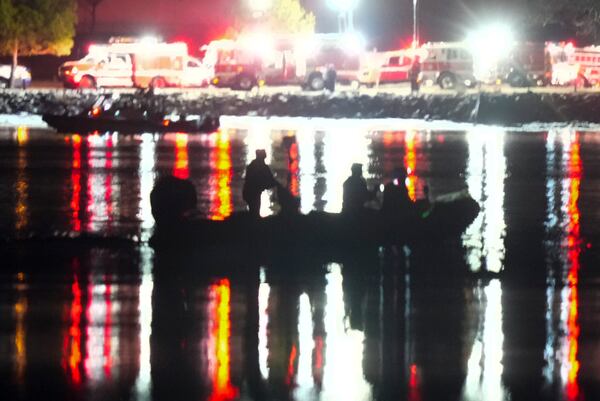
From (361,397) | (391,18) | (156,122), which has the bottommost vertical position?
(361,397)

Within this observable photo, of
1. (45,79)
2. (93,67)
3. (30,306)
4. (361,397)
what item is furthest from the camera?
(45,79)

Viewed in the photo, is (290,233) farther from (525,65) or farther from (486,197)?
(525,65)

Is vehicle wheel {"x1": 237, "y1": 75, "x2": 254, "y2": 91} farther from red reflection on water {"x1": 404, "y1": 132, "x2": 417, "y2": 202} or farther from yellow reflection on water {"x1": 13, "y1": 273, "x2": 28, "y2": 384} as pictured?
yellow reflection on water {"x1": 13, "y1": 273, "x2": 28, "y2": 384}

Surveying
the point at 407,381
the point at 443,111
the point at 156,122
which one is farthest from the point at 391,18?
the point at 407,381

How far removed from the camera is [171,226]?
2088 cm

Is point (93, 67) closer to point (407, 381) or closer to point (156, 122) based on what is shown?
point (156, 122)

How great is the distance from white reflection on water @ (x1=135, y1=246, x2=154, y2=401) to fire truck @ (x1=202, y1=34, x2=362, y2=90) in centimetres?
4122

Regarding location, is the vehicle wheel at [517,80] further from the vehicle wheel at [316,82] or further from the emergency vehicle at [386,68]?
the vehicle wheel at [316,82]

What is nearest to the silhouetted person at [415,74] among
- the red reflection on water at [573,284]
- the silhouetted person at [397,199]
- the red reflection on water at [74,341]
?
the red reflection on water at [573,284]

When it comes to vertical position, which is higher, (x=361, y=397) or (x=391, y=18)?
Answer: (x=391, y=18)

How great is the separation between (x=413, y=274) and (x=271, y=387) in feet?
23.2

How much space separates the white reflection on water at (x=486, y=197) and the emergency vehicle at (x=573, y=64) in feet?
37.4

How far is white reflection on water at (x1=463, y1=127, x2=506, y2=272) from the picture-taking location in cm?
2174

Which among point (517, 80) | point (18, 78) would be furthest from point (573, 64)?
point (18, 78)
